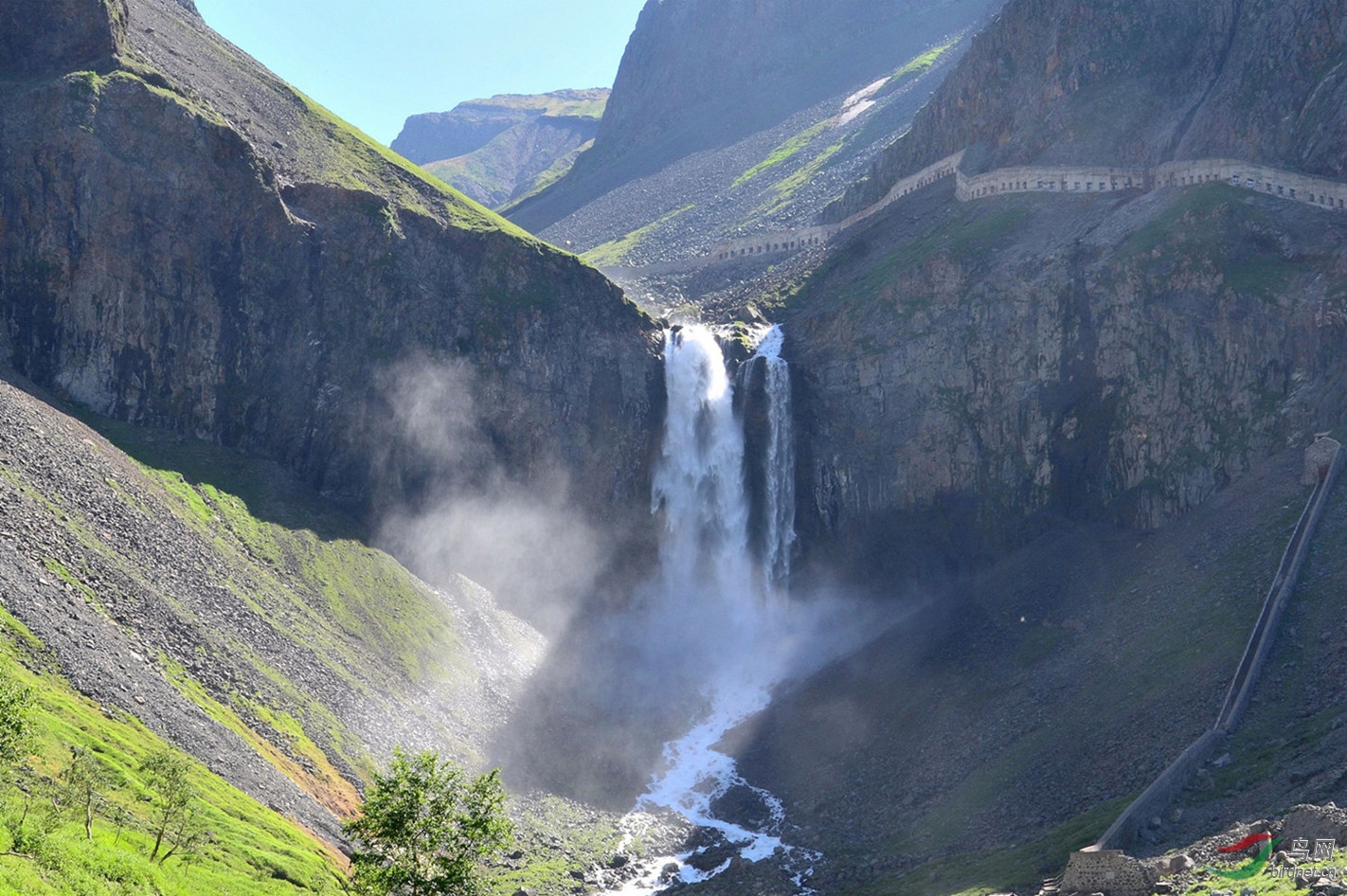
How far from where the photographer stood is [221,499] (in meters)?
87.3

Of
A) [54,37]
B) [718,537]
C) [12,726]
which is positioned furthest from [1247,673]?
[54,37]

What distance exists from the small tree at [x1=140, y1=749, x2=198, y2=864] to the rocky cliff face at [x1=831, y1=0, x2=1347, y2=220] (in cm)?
9158

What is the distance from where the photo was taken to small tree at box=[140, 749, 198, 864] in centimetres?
4584

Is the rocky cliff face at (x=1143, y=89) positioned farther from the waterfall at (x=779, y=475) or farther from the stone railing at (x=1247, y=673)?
the waterfall at (x=779, y=475)

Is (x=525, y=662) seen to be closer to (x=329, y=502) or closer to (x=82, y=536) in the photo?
(x=329, y=502)

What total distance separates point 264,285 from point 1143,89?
80.2 metres

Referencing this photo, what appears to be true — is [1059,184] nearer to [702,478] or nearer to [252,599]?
[702,478]

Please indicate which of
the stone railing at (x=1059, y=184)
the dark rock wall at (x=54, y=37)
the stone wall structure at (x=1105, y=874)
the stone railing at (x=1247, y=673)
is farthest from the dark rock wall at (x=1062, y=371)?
the dark rock wall at (x=54, y=37)

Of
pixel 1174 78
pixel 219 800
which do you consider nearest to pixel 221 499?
pixel 219 800

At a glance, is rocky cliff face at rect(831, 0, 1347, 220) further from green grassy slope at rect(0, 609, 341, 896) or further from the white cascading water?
green grassy slope at rect(0, 609, 341, 896)

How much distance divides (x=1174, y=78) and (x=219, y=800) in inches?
4060

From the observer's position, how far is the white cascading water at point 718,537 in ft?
315

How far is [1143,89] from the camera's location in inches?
4668

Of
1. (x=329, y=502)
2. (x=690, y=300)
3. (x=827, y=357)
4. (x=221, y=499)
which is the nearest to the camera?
(x=221, y=499)
